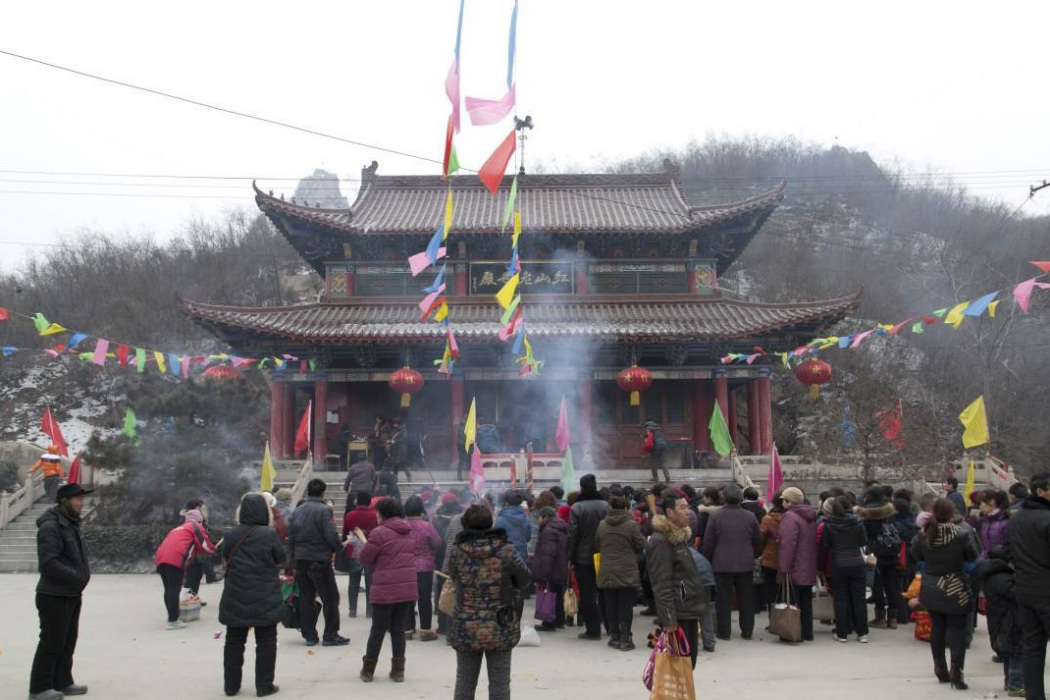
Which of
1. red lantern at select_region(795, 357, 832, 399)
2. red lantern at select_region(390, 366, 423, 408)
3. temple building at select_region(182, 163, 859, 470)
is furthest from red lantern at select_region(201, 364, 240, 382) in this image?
red lantern at select_region(795, 357, 832, 399)

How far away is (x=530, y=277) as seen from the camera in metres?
20.6

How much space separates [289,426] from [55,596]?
45.1 ft

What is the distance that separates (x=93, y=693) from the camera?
5977mm

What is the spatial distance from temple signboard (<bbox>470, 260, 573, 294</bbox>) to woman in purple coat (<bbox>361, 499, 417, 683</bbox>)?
14281 millimetres

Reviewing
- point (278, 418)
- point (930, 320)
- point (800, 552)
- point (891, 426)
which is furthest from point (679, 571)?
point (278, 418)

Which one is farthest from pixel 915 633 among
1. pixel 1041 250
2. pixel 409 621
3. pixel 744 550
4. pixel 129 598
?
pixel 1041 250

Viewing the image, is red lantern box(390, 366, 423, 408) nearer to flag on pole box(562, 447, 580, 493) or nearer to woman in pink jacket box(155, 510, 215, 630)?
flag on pole box(562, 447, 580, 493)

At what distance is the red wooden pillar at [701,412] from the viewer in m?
19.3

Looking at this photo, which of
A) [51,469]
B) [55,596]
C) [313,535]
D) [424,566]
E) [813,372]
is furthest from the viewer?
[813,372]

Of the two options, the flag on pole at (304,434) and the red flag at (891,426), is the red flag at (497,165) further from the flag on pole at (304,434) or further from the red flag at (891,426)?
the red flag at (891,426)

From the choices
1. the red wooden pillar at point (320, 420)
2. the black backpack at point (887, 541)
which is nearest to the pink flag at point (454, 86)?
the black backpack at point (887, 541)

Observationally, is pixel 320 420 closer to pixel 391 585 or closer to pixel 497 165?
pixel 497 165

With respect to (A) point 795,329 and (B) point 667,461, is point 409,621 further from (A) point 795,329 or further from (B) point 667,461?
(A) point 795,329

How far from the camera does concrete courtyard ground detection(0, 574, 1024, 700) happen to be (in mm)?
5938
